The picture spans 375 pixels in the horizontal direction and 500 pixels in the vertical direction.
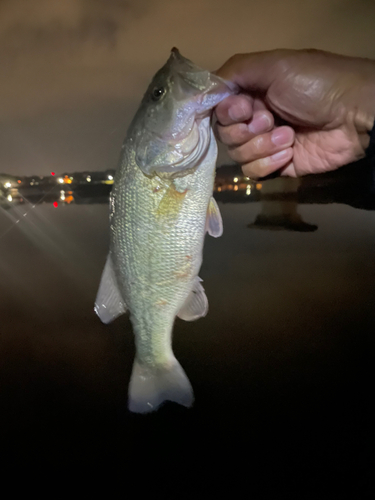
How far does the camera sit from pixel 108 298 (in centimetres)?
111

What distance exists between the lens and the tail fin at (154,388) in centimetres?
118

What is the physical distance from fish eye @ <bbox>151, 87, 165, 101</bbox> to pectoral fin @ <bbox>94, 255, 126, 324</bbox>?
66cm

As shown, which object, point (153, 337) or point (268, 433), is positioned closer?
point (153, 337)

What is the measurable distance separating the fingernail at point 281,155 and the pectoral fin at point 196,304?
0.88m

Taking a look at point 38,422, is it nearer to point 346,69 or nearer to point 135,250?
point 135,250

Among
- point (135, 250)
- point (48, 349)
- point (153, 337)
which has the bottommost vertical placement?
point (48, 349)

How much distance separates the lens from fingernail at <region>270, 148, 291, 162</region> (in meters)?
1.42

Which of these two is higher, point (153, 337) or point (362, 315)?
point (153, 337)

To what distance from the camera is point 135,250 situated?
1000mm

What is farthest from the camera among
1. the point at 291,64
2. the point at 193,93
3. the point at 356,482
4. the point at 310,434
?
the point at 310,434

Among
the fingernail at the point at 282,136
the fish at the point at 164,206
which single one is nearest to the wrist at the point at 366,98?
the fingernail at the point at 282,136

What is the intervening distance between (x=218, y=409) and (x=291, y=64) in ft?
11.7

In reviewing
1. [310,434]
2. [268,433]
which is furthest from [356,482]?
[268,433]

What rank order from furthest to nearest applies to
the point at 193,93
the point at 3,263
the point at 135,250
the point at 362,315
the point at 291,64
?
1. the point at 3,263
2. the point at 362,315
3. the point at 291,64
4. the point at 135,250
5. the point at 193,93
